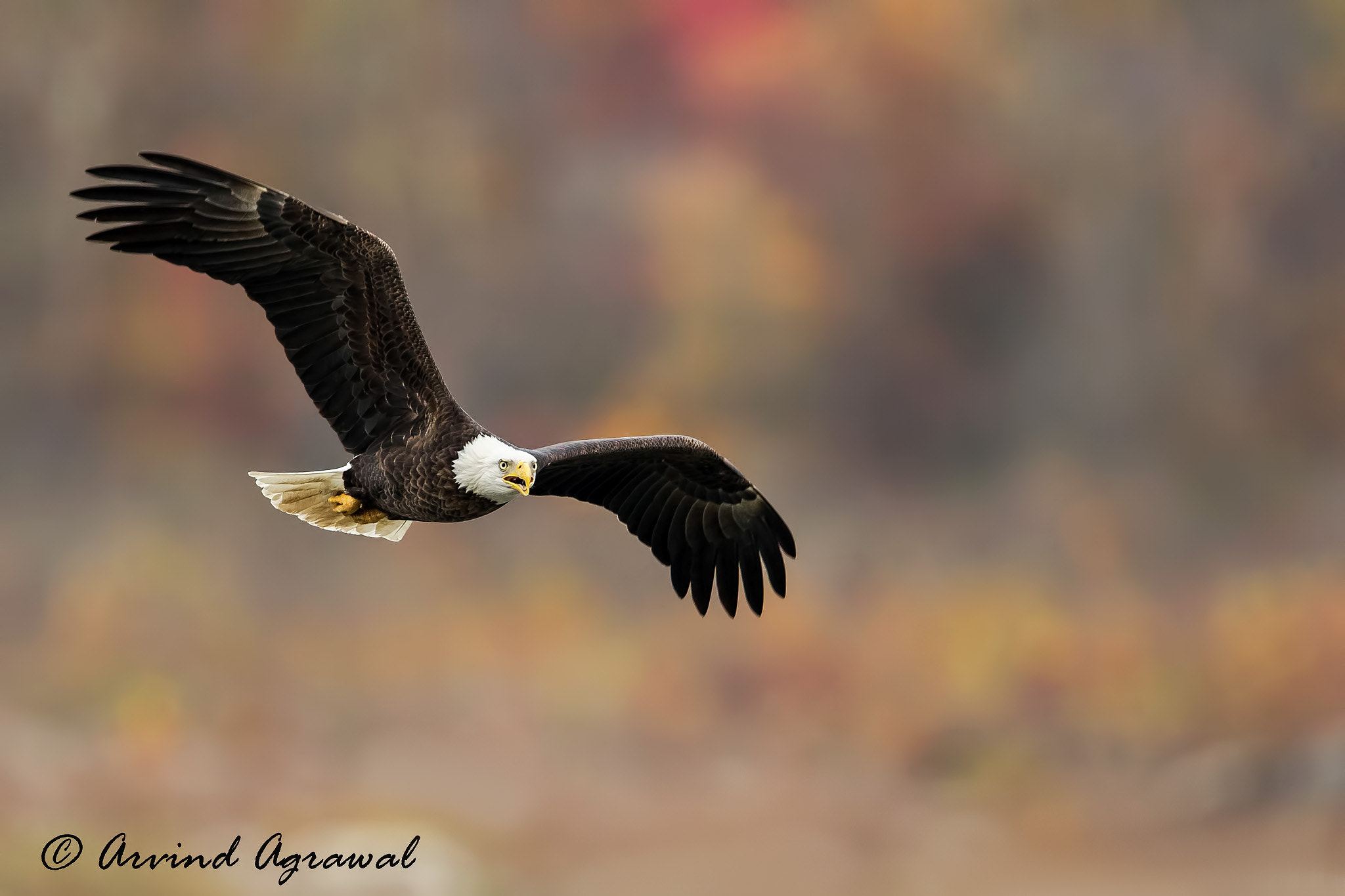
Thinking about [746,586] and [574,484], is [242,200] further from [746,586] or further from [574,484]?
[746,586]

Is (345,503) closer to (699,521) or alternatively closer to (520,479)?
(520,479)

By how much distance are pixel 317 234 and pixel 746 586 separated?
3.20m

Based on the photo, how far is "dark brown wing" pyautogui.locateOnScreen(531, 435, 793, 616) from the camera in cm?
783

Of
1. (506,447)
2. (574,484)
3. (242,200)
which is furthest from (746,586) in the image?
(242,200)

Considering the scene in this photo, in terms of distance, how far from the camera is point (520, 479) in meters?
6.13

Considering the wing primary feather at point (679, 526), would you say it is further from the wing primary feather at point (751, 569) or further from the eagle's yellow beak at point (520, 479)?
the eagle's yellow beak at point (520, 479)

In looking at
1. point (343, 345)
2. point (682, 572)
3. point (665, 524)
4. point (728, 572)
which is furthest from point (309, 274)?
point (728, 572)

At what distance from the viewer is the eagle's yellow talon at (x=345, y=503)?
267 inches

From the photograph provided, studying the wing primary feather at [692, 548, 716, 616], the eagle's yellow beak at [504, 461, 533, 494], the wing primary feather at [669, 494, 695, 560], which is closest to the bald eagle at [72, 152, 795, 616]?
the eagle's yellow beak at [504, 461, 533, 494]

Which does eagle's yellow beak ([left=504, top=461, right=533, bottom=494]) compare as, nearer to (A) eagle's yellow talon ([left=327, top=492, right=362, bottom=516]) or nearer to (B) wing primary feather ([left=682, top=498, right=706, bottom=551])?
(A) eagle's yellow talon ([left=327, top=492, right=362, bottom=516])

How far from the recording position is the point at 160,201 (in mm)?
6238

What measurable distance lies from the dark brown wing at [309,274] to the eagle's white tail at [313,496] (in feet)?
1.27

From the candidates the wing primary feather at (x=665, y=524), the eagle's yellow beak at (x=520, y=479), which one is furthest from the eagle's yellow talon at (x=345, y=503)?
the wing primary feather at (x=665, y=524)

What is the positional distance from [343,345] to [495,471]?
1.05 meters
